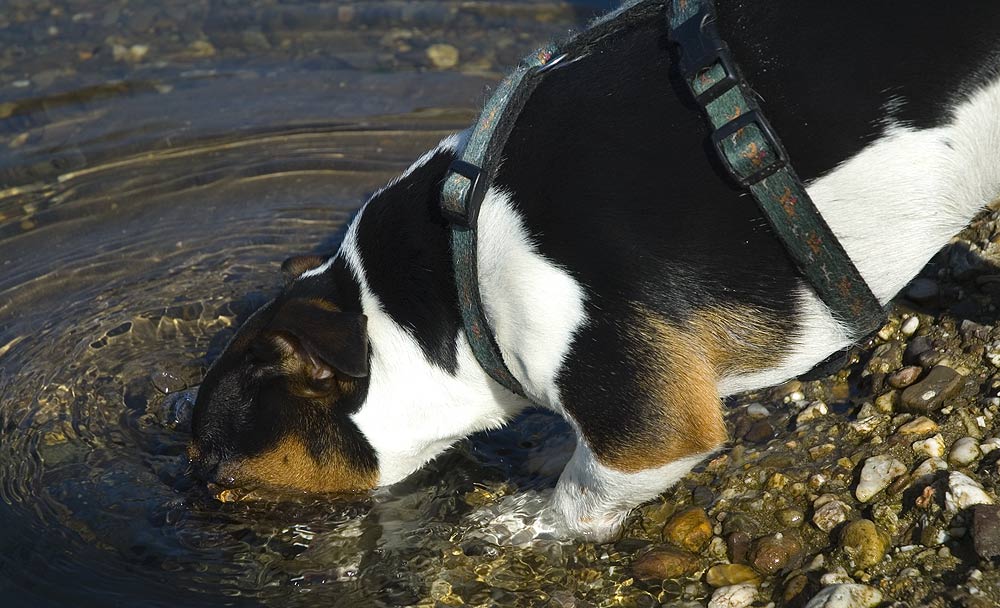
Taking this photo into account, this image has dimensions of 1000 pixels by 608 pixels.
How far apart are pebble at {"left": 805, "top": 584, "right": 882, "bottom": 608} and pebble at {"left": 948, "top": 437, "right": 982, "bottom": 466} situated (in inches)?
27.3

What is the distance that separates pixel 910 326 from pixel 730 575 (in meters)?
1.49

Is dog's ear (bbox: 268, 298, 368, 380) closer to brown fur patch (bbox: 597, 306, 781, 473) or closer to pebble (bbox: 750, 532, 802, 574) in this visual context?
brown fur patch (bbox: 597, 306, 781, 473)

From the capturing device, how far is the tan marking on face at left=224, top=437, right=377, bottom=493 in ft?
13.5

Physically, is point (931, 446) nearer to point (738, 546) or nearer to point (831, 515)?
point (831, 515)

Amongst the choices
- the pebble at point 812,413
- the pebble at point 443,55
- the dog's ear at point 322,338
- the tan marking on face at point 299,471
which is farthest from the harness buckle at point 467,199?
the pebble at point 443,55

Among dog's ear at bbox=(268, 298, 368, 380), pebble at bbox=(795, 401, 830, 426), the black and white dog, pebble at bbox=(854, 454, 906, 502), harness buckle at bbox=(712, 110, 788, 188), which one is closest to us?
harness buckle at bbox=(712, 110, 788, 188)

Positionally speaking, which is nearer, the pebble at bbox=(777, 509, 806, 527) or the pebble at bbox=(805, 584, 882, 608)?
the pebble at bbox=(805, 584, 882, 608)

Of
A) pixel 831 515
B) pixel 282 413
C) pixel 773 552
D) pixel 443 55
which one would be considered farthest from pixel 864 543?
pixel 443 55

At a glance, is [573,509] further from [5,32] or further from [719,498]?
[5,32]

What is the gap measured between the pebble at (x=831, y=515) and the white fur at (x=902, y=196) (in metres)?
0.62

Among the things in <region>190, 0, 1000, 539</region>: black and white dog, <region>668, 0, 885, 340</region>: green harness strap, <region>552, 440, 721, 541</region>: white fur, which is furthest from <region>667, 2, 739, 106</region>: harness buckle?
<region>552, 440, 721, 541</region>: white fur

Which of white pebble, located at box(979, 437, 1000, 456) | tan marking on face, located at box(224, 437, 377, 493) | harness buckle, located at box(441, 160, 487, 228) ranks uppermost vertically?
harness buckle, located at box(441, 160, 487, 228)

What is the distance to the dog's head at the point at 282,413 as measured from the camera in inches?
156

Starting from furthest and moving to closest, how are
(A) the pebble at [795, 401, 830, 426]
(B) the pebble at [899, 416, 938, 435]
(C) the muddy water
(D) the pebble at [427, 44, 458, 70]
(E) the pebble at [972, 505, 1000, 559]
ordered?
(D) the pebble at [427, 44, 458, 70], (A) the pebble at [795, 401, 830, 426], (C) the muddy water, (B) the pebble at [899, 416, 938, 435], (E) the pebble at [972, 505, 1000, 559]
